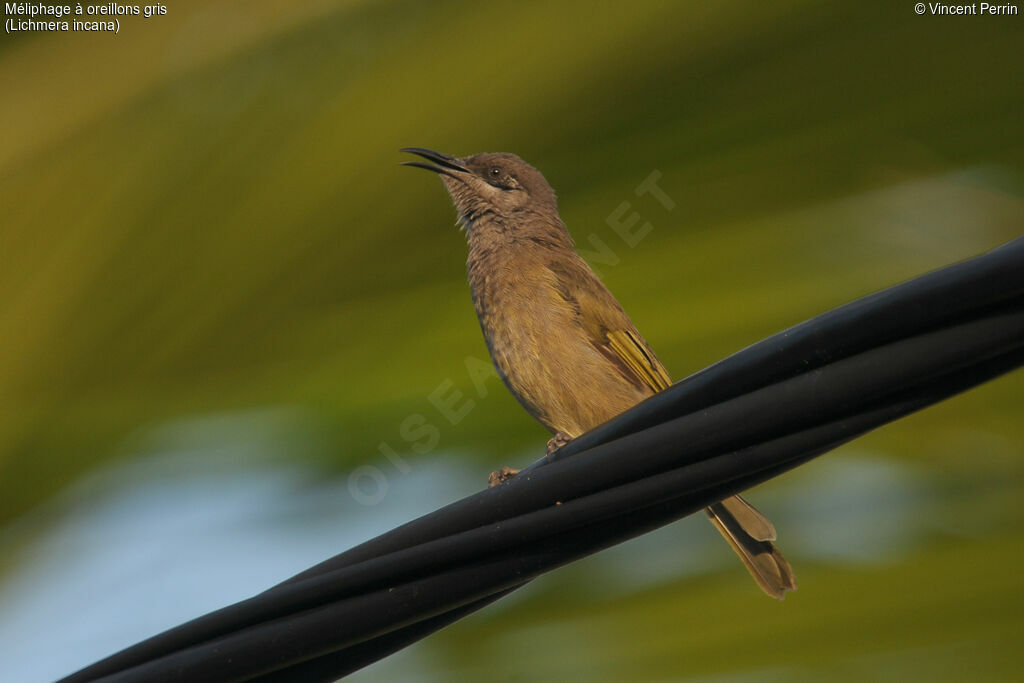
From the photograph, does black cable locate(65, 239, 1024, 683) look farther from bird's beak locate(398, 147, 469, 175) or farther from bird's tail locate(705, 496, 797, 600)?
bird's beak locate(398, 147, 469, 175)

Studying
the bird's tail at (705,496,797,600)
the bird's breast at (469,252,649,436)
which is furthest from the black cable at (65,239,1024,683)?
the bird's breast at (469,252,649,436)

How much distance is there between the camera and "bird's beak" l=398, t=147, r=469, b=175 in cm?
521

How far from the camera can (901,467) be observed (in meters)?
4.11

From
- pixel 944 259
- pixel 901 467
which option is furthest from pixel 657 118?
pixel 901 467

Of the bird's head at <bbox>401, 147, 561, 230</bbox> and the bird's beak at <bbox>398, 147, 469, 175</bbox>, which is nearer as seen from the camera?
the bird's beak at <bbox>398, 147, 469, 175</bbox>

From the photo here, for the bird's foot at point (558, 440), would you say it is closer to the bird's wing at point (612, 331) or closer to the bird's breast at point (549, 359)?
the bird's breast at point (549, 359)

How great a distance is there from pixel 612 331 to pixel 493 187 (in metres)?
1.22

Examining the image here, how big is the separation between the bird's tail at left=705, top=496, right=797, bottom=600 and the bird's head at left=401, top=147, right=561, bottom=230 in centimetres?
193

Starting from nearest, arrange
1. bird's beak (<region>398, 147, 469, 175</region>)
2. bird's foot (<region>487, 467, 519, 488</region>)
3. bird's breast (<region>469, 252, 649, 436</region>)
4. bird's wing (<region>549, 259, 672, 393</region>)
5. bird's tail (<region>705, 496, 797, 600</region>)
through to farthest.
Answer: bird's tail (<region>705, 496, 797, 600</region>) → bird's foot (<region>487, 467, 519, 488</region>) → bird's breast (<region>469, 252, 649, 436</region>) → bird's wing (<region>549, 259, 672, 393</region>) → bird's beak (<region>398, 147, 469, 175</region>)

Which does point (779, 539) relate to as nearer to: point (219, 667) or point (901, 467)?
point (901, 467)

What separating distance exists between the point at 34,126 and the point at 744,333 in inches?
136

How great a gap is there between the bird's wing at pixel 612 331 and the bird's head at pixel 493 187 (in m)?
0.69

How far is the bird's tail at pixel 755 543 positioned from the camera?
12.4ft

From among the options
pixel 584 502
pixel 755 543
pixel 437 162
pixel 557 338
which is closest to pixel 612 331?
pixel 557 338
